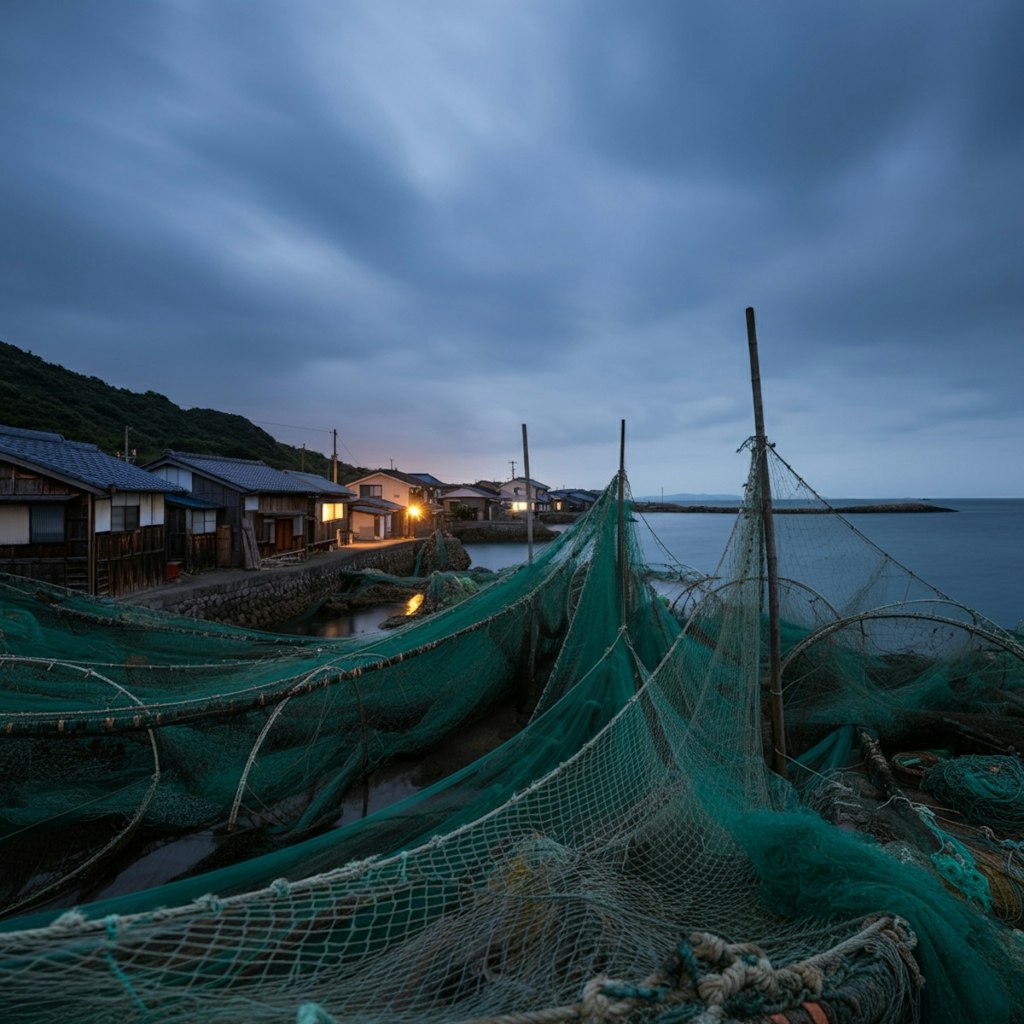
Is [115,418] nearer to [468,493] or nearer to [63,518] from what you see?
[468,493]

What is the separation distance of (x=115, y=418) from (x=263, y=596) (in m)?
44.5

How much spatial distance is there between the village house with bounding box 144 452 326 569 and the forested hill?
14.4 meters

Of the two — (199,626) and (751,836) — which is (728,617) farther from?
(199,626)

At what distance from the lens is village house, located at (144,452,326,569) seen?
16.9m

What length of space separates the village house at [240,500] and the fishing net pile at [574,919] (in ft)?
51.4

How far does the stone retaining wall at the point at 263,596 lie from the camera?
12344mm

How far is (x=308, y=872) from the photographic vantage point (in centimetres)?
277

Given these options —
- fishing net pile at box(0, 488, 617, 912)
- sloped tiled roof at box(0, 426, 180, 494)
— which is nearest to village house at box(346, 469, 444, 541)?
sloped tiled roof at box(0, 426, 180, 494)

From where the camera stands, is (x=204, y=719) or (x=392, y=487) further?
(x=392, y=487)

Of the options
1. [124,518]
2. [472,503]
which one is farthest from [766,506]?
[472,503]

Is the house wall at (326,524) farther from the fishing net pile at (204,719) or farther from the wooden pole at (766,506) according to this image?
the wooden pole at (766,506)

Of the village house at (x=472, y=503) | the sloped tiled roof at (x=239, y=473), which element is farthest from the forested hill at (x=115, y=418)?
the sloped tiled roof at (x=239, y=473)

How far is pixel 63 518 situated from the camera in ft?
34.7

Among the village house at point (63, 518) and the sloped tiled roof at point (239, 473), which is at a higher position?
the sloped tiled roof at point (239, 473)
